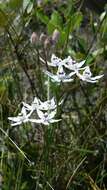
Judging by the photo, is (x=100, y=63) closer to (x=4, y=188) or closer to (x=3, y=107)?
(x=3, y=107)

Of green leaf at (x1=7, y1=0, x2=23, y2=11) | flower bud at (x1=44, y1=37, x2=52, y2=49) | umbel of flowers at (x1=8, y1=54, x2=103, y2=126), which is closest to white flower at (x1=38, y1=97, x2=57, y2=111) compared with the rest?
umbel of flowers at (x1=8, y1=54, x2=103, y2=126)

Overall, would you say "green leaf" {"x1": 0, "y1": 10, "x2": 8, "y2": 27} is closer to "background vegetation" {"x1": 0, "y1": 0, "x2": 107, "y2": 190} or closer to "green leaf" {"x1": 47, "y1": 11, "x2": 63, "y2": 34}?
"background vegetation" {"x1": 0, "y1": 0, "x2": 107, "y2": 190}


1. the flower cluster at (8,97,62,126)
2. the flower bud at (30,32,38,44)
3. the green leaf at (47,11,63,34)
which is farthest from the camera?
the green leaf at (47,11,63,34)

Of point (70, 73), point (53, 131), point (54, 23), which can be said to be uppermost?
point (54, 23)

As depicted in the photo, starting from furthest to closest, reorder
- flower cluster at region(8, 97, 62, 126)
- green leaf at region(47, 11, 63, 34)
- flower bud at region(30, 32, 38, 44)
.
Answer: green leaf at region(47, 11, 63, 34) < flower bud at region(30, 32, 38, 44) < flower cluster at region(8, 97, 62, 126)

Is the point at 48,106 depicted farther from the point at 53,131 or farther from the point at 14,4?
the point at 14,4

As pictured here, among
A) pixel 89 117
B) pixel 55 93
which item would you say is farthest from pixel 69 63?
pixel 89 117

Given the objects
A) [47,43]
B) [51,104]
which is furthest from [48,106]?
[47,43]

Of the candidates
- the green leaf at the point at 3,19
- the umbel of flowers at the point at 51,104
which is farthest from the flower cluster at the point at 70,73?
the green leaf at the point at 3,19

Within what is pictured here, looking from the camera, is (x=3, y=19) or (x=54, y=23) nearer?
(x=3, y=19)

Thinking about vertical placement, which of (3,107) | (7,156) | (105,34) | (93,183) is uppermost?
(105,34)

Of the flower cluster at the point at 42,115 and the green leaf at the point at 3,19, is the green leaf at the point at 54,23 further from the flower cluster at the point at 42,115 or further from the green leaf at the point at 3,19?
the flower cluster at the point at 42,115
